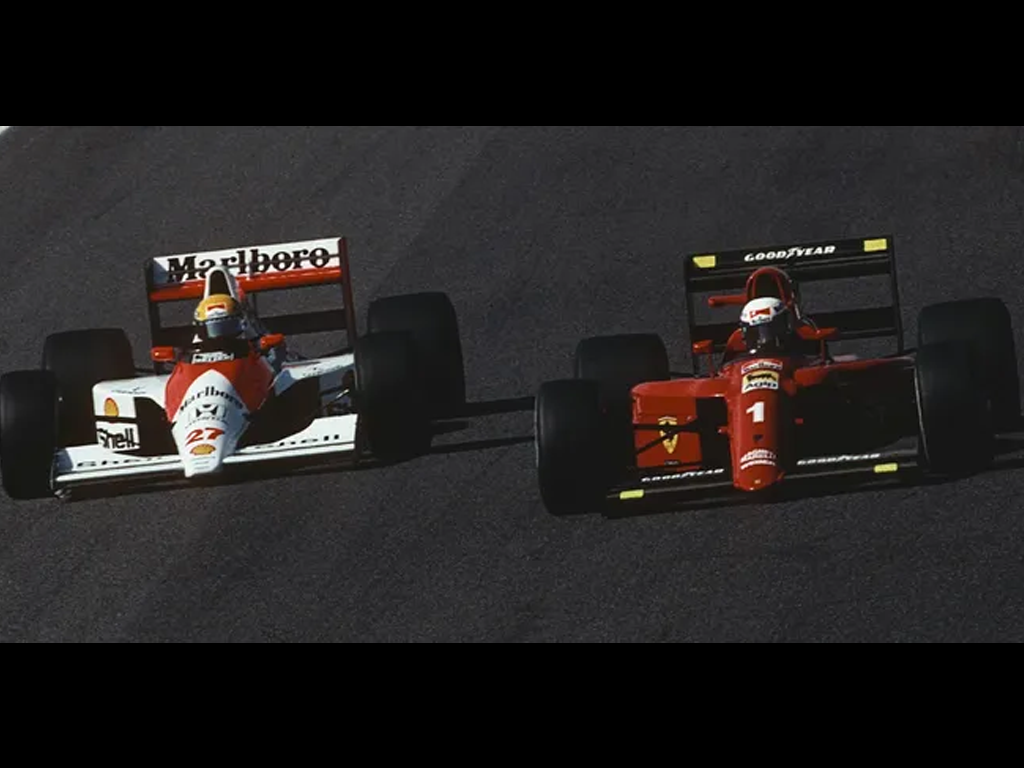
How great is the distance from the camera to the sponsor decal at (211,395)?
68.2 feet

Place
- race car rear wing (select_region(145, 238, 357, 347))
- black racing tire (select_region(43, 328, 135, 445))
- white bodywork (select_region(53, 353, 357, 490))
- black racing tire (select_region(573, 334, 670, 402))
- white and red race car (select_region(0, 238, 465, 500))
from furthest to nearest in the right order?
race car rear wing (select_region(145, 238, 357, 347))
black racing tire (select_region(43, 328, 135, 445))
white and red race car (select_region(0, 238, 465, 500))
white bodywork (select_region(53, 353, 357, 490))
black racing tire (select_region(573, 334, 670, 402))

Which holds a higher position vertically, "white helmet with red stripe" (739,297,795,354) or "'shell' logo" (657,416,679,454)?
"white helmet with red stripe" (739,297,795,354)

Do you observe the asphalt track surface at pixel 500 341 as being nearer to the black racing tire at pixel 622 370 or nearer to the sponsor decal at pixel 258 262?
the black racing tire at pixel 622 370

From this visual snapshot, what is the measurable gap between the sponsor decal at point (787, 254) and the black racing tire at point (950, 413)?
238 cm

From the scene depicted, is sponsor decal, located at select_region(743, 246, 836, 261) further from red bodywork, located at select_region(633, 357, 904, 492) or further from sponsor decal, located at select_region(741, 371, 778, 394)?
sponsor decal, located at select_region(741, 371, 778, 394)

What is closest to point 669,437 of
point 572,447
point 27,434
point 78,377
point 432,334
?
point 572,447

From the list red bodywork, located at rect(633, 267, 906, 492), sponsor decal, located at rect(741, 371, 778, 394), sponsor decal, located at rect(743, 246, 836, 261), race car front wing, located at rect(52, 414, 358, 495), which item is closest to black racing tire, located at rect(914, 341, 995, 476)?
red bodywork, located at rect(633, 267, 906, 492)

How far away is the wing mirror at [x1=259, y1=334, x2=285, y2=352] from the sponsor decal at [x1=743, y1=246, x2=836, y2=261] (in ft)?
11.6

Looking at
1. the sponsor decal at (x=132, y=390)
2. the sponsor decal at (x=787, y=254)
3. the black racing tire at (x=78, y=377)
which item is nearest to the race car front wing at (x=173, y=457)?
the sponsor decal at (x=132, y=390)

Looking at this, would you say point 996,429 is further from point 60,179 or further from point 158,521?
point 60,179

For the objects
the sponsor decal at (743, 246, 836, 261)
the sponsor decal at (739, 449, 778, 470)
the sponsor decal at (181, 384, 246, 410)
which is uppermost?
the sponsor decal at (743, 246, 836, 261)

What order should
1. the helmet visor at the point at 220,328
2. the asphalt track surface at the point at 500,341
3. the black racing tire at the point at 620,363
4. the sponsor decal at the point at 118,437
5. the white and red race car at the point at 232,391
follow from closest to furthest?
the asphalt track surface at the point at 500,341, the black racing tire at the point at 620,363, the white and red race car at the point at 232,391, the sponsor decal at the point at 118,437, the helmet visor at the point at 220,328

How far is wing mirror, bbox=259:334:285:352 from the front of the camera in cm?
2180

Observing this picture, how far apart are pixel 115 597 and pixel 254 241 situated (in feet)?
35.7
